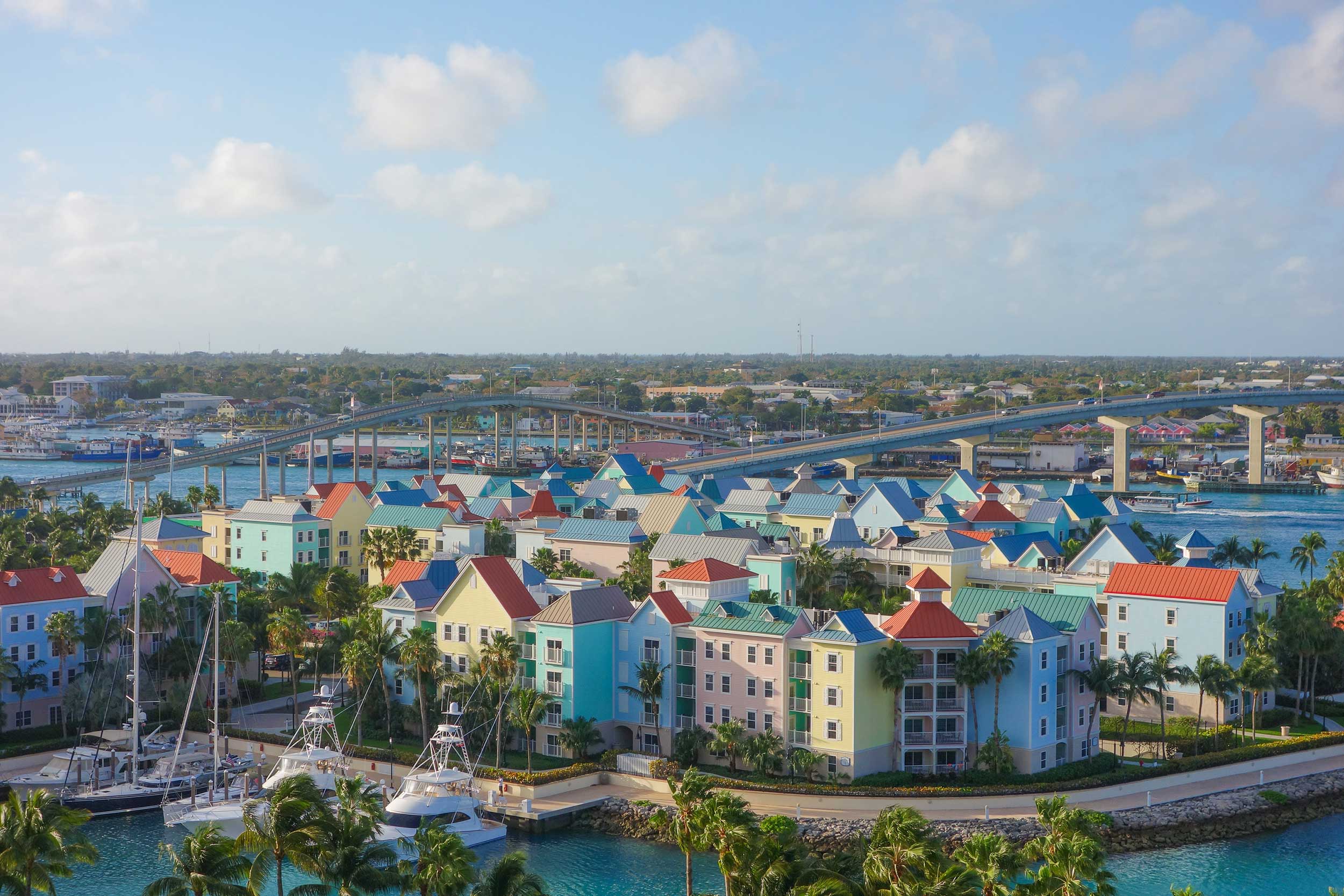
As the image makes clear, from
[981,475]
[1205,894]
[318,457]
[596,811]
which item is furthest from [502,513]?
[318,457]

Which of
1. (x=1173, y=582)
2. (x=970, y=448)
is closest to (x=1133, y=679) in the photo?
(x=1173, y=582)

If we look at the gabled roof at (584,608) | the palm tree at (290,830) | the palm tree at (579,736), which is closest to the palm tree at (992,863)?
the palm tree at (290,830)

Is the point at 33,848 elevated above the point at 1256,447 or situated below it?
below

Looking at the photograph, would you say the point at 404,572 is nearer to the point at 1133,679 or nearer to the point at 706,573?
the point at 706,573

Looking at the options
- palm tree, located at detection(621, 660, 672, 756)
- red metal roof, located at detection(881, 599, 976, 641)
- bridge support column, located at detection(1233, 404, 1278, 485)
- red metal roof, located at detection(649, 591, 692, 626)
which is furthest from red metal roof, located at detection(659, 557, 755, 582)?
bridge support column, located at detection(1233, 404, 1278, 485)

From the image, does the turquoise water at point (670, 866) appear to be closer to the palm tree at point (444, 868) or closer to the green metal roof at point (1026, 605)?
the green metal roof at point (1026, 605)
